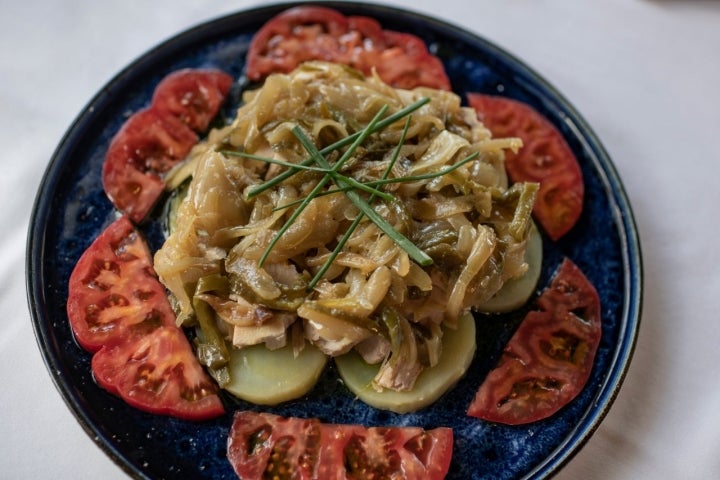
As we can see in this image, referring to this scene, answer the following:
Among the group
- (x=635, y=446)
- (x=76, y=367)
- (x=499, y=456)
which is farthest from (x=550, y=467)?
(x=76, y=367)

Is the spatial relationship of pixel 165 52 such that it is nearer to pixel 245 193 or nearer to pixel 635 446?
pixel 245 193

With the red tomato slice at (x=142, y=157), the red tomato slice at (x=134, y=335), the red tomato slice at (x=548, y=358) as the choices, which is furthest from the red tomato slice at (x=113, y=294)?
the red tomato slice at (x=548, y=358)

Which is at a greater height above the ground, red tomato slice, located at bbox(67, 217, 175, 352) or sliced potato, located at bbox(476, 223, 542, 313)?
sliced potato, located at bbox(476, 223, 542, 313)

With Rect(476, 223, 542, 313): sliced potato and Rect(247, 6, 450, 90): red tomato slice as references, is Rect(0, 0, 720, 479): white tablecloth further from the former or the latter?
Rect(247, 6, 450, 90): red tomato slice

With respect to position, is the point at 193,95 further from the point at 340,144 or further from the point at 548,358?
the point at 548,358

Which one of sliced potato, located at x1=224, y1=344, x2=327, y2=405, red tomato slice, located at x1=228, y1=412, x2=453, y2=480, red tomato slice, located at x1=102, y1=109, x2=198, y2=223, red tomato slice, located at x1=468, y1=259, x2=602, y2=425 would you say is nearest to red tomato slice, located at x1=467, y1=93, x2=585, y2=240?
red tomato slice, located at x1=468, y1=259, x2=602, y2=425

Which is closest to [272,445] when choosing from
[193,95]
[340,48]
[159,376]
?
[159,376]

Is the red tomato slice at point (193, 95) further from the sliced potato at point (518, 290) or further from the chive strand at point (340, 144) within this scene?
the sliced potato at point (518, 290)
